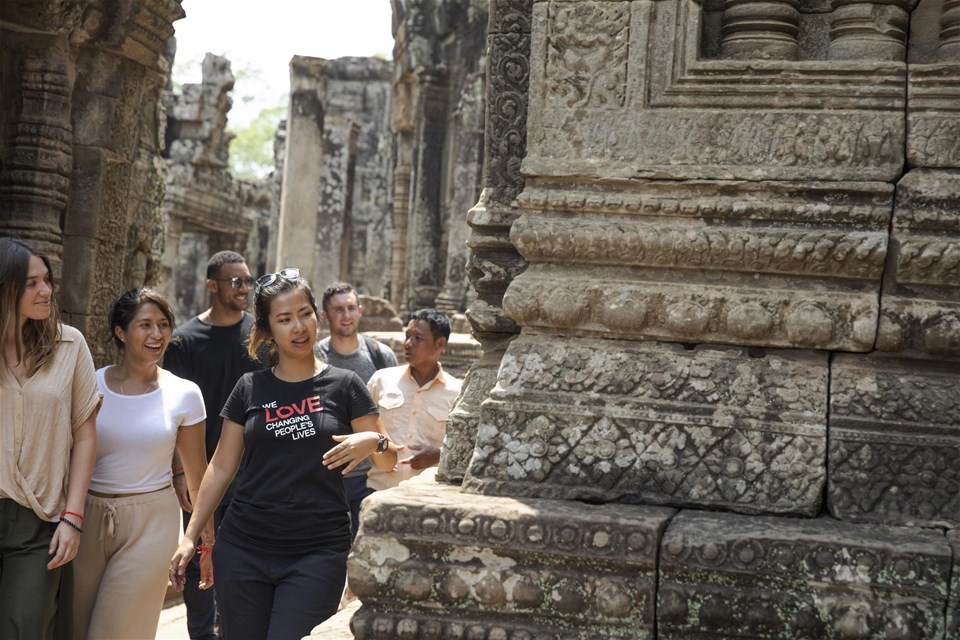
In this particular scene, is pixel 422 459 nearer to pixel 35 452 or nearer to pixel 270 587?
pixel 270 587

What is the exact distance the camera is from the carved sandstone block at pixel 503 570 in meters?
2.68

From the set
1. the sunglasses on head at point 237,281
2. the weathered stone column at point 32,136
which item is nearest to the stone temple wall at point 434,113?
the weathered stone column at point 32,136

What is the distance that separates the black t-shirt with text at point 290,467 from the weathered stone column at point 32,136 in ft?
12.8

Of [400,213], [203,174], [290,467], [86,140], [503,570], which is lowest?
[503,570]

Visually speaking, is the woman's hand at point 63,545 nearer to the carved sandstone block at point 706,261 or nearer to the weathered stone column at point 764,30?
the carved sandstone block at point 706,261

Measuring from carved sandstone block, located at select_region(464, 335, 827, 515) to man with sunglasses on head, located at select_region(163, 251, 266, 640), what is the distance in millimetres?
2455

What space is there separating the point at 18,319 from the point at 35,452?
17.4 inches

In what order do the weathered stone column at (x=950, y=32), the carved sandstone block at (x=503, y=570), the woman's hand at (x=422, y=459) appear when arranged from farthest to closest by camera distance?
the woman's hand at (x=422, y=459)
the weathered stone column at (x=950, y=32)
the carved sandstone block at (x=503, y=570)

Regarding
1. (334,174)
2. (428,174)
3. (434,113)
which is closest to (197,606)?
(428,174)

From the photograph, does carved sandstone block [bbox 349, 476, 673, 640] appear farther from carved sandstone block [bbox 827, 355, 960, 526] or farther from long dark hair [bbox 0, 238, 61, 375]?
long dark hair [bbox 0, 238, 61, 375]

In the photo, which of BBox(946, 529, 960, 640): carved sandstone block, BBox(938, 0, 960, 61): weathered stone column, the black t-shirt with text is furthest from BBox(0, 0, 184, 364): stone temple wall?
BBox(946, 529, 960, 640): carved sandstone block

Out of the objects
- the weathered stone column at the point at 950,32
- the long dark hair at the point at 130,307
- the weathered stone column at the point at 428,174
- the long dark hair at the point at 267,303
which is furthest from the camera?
the weathered stone column at the point at 428,174

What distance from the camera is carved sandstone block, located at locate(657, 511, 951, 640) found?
2533mm

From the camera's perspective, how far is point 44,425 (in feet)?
12.4
